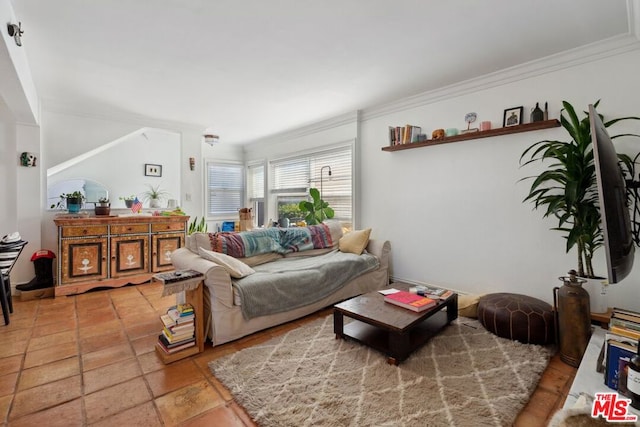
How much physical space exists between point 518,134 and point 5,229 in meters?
5.87

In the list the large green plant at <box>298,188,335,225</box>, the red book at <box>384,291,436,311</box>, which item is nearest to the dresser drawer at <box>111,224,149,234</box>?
the large green plant at <box>298,188,335,225</box>

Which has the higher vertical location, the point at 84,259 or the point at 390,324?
the point at 84,259

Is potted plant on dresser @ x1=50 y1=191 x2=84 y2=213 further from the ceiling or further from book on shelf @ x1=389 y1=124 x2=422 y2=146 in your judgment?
book on shelf @ x1=389 y1=124 x2=422 y2=146

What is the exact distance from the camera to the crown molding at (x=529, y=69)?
2.38m

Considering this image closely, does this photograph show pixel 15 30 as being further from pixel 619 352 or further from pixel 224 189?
pixel 224 189

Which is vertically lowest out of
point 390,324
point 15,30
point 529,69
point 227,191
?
point 390,324

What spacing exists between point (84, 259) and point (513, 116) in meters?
5.06

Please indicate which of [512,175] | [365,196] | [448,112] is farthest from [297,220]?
[512,175]

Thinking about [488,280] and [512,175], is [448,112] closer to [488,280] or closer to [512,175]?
[512,175]

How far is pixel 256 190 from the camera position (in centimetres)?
644

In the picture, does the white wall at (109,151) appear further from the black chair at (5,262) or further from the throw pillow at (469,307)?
the throw pillow at (469,307)

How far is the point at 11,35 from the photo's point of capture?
1.94 meters

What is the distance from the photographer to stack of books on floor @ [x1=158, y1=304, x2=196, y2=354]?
217 cm

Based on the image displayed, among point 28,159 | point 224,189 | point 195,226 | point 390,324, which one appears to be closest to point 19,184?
point 28,159
